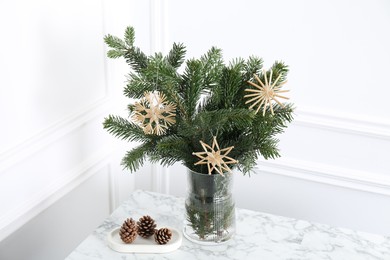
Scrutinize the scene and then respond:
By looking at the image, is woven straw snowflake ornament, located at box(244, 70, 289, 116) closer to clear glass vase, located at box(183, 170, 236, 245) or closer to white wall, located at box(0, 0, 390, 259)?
clear glass vase, located at box(183, 170, 236, 245)

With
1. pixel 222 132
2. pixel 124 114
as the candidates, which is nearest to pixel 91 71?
pixel 124 114

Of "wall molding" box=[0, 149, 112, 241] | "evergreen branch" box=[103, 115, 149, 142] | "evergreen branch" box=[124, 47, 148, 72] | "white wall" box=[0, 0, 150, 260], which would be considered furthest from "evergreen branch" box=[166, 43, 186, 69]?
"wall molding" box=[0, 149, 112, 241]

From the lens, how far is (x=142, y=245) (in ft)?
4.57

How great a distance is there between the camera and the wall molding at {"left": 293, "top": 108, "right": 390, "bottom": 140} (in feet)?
5.42

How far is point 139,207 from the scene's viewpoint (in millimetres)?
1586

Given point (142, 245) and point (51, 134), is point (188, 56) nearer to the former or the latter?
point (51, 134)

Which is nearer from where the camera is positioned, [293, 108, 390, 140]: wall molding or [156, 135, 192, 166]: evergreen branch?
[156, 135, 192, 166]: evergreen branch

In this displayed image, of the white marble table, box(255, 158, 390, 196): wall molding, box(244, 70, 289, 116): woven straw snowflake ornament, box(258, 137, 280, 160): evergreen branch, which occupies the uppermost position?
box(244, 70, 289, 116): woven straw snowflake ornament

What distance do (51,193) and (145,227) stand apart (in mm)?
306

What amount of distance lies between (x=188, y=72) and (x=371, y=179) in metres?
0.69

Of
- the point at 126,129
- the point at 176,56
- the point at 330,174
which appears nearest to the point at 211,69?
the point at 176,56

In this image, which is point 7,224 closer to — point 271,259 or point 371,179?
point 271,259

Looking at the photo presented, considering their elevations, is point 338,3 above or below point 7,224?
above

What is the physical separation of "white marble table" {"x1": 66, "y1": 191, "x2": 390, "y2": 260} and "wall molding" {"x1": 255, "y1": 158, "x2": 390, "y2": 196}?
248 mm
